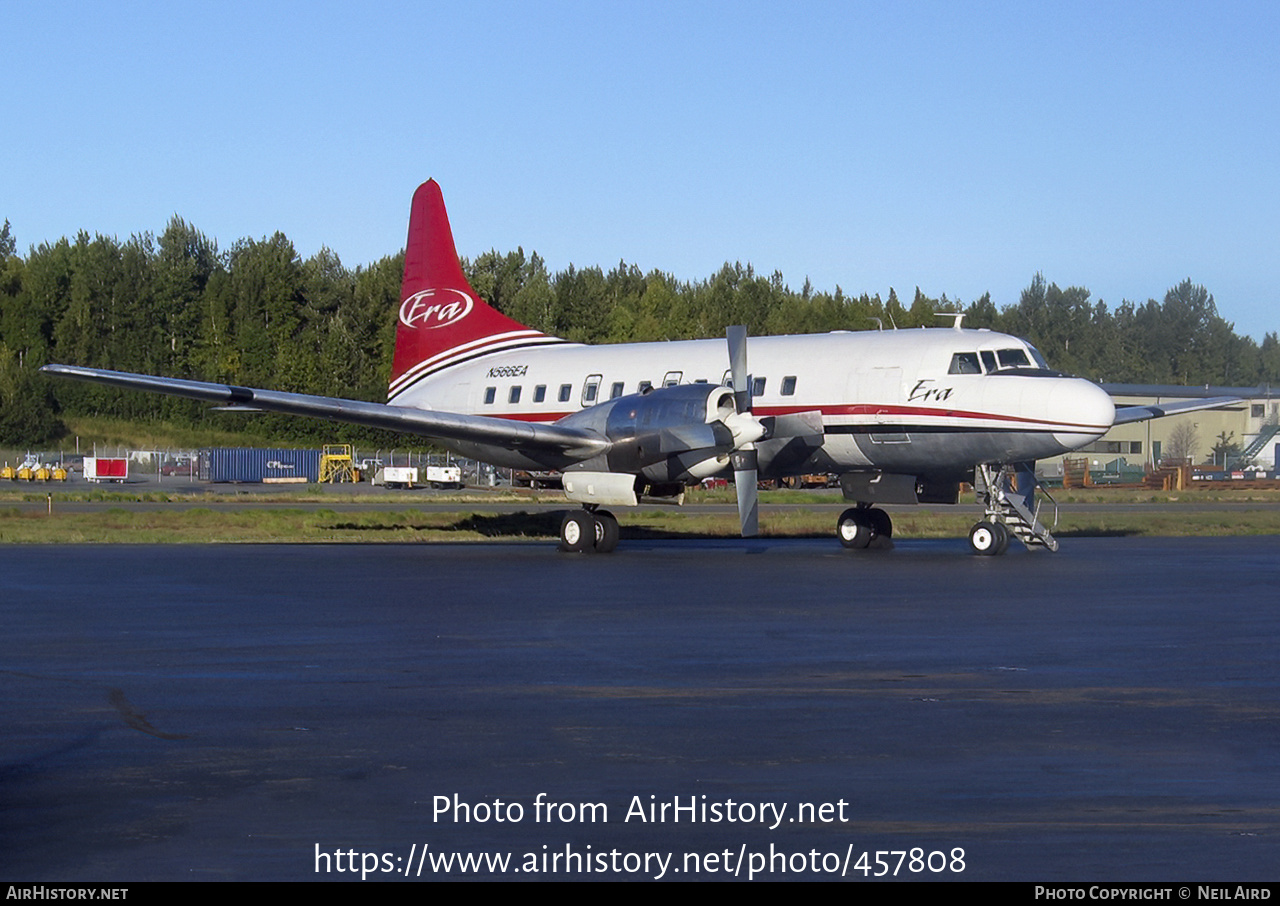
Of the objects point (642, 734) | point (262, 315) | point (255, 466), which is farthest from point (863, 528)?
point (262, 315)

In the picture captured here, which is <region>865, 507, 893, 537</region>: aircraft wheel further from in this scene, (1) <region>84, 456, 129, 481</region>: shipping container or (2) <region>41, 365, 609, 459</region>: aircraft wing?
(1) <region>84, 456, 129, 481</region>: shipping container

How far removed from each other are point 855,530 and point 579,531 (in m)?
5.38

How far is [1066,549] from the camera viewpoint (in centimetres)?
2684

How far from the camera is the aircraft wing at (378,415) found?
82.9ft

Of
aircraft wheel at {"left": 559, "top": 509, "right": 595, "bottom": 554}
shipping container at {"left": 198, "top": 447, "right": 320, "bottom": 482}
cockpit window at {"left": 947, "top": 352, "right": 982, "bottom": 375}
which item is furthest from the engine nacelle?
shipping container at {"left": 198, "top": 447, "right": 320, "bottom": 482}

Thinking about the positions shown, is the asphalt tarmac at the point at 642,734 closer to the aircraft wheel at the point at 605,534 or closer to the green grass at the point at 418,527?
the aircraft wheel at the point at 605,534

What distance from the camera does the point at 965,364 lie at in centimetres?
2516

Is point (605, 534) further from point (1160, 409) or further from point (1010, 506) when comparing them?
point (1160, 409)

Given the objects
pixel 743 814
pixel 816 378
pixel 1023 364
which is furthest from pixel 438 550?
pixel 743 814

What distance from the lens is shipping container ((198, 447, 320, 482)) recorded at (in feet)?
252

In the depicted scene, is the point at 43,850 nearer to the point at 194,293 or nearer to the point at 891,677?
the point at 891,677

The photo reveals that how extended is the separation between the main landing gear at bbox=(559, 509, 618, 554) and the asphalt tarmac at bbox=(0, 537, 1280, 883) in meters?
7.97

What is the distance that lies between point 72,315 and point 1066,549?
91253 mm

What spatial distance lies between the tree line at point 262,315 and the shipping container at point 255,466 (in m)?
7.02
